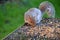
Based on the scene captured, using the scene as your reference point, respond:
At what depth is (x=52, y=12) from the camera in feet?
13.5

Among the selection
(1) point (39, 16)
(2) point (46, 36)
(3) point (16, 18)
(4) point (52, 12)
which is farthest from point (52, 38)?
(3) point (16, 18)

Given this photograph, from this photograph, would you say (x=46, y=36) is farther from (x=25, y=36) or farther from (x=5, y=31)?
(x=5, y=31)

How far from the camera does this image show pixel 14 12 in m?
6.15

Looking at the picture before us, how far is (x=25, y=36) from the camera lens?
3.15 meters

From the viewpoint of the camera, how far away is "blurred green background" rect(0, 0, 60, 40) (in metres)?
5.62

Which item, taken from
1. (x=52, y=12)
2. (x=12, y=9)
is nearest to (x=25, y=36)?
(x=52, y=12)

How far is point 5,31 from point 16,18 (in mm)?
586

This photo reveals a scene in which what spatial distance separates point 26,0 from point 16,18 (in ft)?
A: 2.49

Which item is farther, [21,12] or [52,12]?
[21,12]

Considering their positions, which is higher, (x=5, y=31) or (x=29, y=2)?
(x=29, y=2)

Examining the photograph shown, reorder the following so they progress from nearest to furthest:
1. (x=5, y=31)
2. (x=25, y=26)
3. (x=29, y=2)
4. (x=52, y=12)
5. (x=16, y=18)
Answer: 1. (x=25, y=26)
2. (x=52, y=12)
3. (x=5, y=31)
4. (x=16, y=18)
5. (x=29, y=2)

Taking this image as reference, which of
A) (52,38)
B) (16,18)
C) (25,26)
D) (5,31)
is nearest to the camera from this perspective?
(52,38)

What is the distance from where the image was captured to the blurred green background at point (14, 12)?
18.4 feet

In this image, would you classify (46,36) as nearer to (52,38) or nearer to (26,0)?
(52,38)
